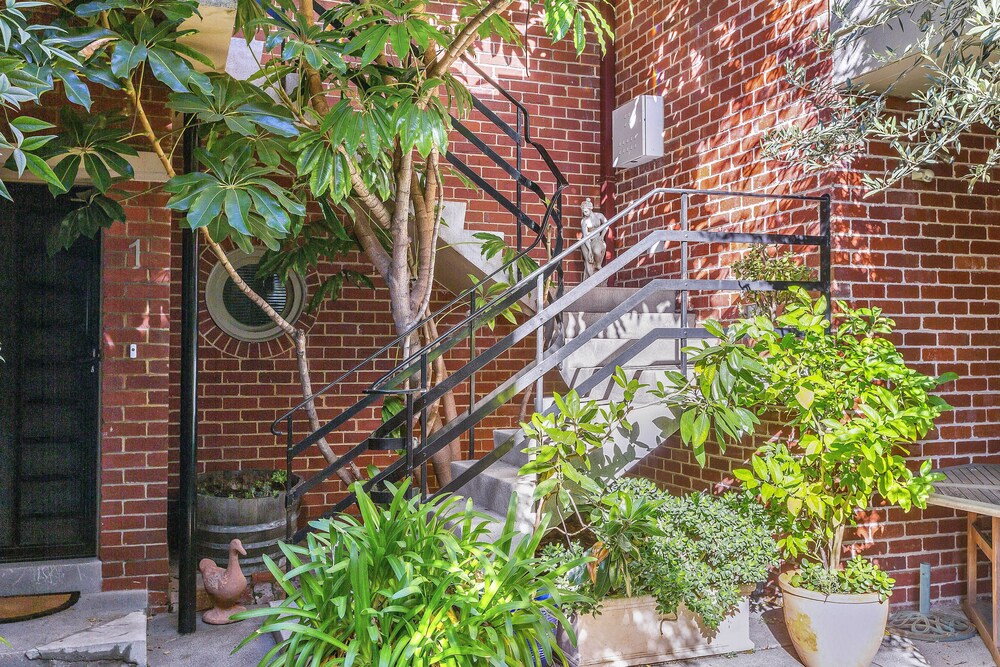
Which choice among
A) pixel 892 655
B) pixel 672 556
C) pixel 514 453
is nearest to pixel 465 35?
pixel 514 453

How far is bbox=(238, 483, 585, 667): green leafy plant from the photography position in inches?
98.5

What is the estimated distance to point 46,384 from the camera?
158 inches

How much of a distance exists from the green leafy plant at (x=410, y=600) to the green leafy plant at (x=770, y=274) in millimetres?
1791

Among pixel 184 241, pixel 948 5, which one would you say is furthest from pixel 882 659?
pixel 184 241

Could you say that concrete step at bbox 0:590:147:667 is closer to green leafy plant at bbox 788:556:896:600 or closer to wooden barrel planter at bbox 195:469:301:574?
wooden barrel planter at bbox 195:469:301:574

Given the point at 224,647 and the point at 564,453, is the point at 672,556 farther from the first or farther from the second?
the point at 224,647

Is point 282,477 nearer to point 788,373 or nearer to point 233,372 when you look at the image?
point 233,372

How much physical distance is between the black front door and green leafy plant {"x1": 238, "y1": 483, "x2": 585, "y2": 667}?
5.84 ft

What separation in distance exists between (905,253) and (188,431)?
354 cm

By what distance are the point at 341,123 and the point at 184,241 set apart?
1.06 m

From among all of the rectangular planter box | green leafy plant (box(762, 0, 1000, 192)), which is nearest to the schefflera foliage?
green leafy plant (box(762, 0, 1000, 192))

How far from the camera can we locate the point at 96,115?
362 cm

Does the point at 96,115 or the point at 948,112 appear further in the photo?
the point at 96,115

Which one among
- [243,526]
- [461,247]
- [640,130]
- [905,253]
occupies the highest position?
[640,130]
